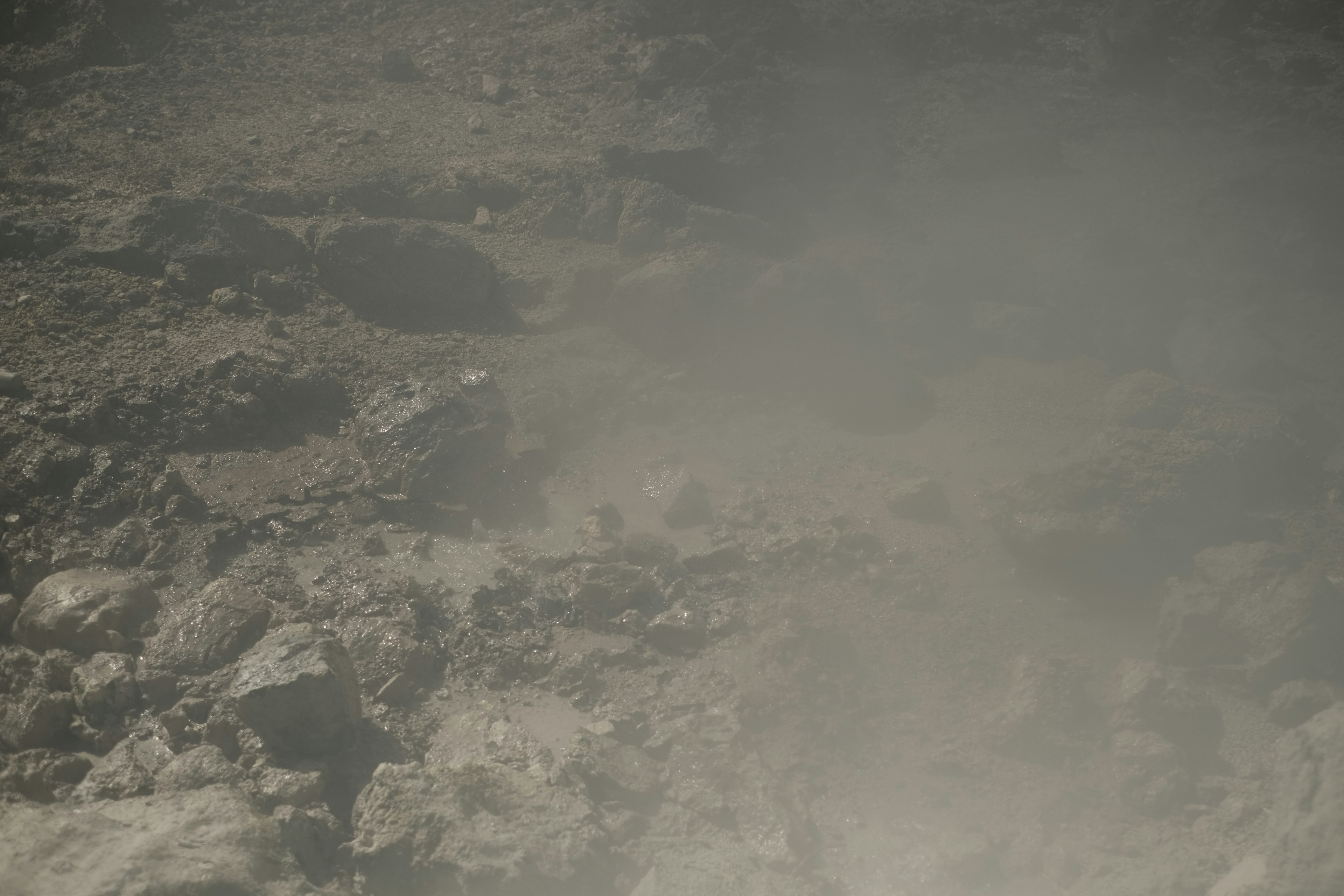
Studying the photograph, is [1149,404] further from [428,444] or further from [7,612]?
[7,612]

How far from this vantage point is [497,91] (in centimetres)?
844

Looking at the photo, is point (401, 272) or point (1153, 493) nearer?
point (1153, 493)

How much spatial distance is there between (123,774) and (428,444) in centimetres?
223

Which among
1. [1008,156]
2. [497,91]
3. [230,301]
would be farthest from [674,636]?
[497,91]

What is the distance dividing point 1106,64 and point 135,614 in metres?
9.41

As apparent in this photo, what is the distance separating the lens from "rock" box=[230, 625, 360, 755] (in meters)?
3.47

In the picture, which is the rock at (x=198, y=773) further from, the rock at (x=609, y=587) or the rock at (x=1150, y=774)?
the rock at (x=1150, y=774)

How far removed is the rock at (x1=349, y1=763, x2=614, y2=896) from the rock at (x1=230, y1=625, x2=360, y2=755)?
36cm

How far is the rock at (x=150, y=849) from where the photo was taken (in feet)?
8.79

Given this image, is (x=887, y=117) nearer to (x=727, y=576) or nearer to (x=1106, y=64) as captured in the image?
(x=1106, y=64)

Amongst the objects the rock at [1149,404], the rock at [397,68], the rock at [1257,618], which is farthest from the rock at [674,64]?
the rock at [1257,618]

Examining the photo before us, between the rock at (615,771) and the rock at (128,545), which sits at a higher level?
the rock at (128,545)

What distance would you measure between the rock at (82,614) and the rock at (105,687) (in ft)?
0.40

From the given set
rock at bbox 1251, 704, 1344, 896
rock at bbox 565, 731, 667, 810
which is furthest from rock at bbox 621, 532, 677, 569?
rock at bbox 1251, 704, 1344, 896
